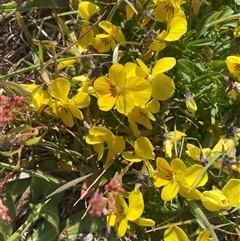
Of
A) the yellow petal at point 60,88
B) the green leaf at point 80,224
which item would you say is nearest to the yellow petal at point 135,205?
the green leaf at point 80,224

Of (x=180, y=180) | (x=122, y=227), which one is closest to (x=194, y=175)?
(x=180, y=180)

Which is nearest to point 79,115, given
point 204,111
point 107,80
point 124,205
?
point 107,80

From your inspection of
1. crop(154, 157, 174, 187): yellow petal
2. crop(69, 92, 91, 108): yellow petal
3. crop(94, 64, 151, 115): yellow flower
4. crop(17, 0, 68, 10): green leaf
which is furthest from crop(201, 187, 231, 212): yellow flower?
crop(17, 0, 68, 10): green leaf

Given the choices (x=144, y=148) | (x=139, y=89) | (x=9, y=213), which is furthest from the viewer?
(x=9, y=213)

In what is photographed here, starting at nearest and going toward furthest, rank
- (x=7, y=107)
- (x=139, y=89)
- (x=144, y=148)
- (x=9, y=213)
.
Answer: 1. (x=7, y=107)
2. (x=139, y=89)
3. (x=144, y=148)
4. (x=9, y=213)

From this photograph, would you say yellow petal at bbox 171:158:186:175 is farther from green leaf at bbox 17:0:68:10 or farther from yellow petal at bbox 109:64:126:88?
green leaf at bbox 17:0:68:10

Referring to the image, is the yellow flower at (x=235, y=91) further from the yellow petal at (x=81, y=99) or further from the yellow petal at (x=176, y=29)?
the yellow petal at (x=81, y=99)

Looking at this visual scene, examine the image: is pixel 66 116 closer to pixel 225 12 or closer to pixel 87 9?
pixel 87 9

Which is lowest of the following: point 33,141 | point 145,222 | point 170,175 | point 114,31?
point 145,222

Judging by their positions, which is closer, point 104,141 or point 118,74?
point 118,74
